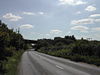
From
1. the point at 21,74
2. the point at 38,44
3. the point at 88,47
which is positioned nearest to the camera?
the point at 21,74

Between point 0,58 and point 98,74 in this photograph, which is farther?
point 0,58

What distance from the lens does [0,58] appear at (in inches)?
692

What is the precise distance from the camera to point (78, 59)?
2742 centimetres

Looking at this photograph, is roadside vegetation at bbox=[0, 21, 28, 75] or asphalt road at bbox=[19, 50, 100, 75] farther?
roadside vegetation at bbox=[0, 21, 28, 75]

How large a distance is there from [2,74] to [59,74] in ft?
12.8

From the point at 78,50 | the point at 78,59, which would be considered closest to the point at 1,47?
the point at 78,59

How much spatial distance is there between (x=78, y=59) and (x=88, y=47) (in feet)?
14.0

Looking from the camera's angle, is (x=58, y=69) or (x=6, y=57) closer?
(x=58, y=69)

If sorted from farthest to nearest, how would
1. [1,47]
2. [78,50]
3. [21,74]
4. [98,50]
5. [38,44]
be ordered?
[38,44]
[78,50]
[98,50]
[1,47]
[21,74]

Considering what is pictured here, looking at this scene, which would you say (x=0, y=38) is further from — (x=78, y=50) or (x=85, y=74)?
(x=78, y=50)

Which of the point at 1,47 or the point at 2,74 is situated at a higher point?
the point at 1,47

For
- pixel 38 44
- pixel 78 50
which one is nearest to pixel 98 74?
pixel 78 50

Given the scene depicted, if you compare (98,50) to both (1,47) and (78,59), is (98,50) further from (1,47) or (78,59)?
(1,47)

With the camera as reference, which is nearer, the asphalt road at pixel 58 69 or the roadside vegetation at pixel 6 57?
the asphalt road at pixel 58 69
